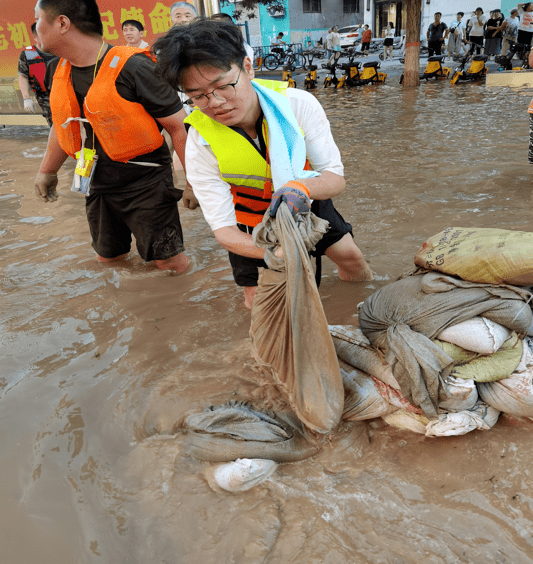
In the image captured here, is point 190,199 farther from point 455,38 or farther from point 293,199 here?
point 455,38

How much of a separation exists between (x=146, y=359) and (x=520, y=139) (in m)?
5.67

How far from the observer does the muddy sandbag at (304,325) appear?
154 cm

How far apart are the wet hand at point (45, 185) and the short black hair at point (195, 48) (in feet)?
5.58

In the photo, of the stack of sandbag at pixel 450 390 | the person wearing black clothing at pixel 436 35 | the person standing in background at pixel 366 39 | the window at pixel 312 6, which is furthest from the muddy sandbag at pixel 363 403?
the window at pixel 312 6

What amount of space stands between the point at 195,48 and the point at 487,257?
1.28m

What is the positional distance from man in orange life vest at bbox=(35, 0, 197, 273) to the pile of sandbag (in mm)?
1537

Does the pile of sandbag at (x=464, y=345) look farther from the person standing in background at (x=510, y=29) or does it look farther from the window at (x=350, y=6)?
the window at (x=350, y=6)

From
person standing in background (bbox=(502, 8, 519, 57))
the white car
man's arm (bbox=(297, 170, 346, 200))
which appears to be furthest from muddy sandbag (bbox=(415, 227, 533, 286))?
the white car

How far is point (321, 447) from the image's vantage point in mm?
1734

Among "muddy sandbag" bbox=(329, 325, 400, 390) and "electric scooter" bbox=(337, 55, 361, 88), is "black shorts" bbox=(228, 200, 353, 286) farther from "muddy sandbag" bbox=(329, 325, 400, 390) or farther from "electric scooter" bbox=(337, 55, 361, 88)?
"electric scooter" bbox=(337, 55, 361, 88)

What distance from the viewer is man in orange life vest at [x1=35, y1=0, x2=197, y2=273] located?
252 cm

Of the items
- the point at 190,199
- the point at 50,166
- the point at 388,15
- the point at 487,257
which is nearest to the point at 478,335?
the point at 487,257

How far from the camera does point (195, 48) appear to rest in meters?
1.59

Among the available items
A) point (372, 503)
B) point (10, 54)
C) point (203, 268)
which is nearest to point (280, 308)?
point (372, 503)
